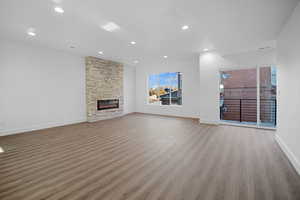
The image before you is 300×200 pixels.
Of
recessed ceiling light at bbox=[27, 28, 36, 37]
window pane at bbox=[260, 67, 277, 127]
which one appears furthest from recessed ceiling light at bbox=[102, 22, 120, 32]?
window pane at bbox=[260, 67, 277, 127]

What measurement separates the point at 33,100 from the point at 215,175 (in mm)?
5823

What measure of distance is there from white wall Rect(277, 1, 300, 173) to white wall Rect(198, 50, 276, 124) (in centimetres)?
186

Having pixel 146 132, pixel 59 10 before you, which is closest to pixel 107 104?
pixel 146 132

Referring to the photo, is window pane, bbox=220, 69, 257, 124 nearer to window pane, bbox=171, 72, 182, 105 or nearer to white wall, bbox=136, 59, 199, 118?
white wall, bbox=136, 59, 199, 118

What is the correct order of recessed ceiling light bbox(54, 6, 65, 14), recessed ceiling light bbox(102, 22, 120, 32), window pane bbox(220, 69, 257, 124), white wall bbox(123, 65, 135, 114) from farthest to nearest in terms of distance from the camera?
white wall bbox(123, 65, 135, 114) → window pane bbox(220, 69, 257, 124) → recessed ceiling light bbox(102, 22, 120, 32) → recessed ceiling light bbox(54, 6, 65, 14)

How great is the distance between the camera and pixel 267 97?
5070 millimetres

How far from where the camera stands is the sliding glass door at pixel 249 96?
16.5 ft

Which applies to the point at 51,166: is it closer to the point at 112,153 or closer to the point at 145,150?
the point at 112,153

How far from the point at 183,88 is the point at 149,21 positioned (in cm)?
451

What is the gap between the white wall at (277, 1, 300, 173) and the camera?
2461mm

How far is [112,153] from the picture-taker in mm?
3016

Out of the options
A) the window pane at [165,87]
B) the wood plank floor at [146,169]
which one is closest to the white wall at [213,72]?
the wood plank floor at [146,169]

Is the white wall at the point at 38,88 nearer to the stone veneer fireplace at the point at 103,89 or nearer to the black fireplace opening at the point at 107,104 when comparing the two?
the stone veneer fireplace at the point at 103,89

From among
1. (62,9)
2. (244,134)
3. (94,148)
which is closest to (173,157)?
(94,148)
